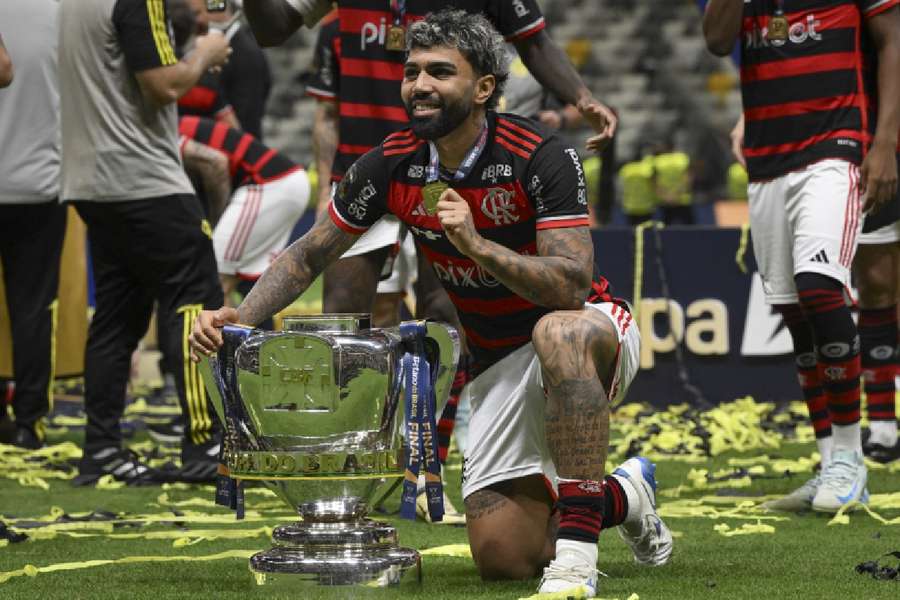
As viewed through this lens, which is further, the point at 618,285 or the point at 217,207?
the point at 618,285

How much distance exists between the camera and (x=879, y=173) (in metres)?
5.57

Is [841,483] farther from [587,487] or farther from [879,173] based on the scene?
[587,487]

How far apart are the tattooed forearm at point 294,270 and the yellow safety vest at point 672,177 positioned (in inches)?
523

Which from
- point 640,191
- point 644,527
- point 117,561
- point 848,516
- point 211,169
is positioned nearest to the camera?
point 644,527

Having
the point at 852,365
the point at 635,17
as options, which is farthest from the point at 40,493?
the point at 635,17

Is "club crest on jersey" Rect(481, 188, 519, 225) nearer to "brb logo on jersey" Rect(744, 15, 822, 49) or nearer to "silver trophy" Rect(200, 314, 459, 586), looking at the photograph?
"silver trophy" Rect(200, 314, 459, 586)

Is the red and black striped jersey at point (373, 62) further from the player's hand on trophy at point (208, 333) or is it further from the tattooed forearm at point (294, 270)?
the player's hand on trophy at point (208, 333)

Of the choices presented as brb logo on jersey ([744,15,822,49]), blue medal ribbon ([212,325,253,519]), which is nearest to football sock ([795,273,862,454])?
brb logo on jersey ([744,15,822,49])

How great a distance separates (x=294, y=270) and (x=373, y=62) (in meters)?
1.38

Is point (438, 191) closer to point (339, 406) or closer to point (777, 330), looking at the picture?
point (339, 406)

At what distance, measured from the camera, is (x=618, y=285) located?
355 inches

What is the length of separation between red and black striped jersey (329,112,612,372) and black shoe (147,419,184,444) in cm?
361

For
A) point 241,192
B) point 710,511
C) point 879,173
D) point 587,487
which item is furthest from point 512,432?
point 241,192

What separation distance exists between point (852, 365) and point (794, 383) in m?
3.31
